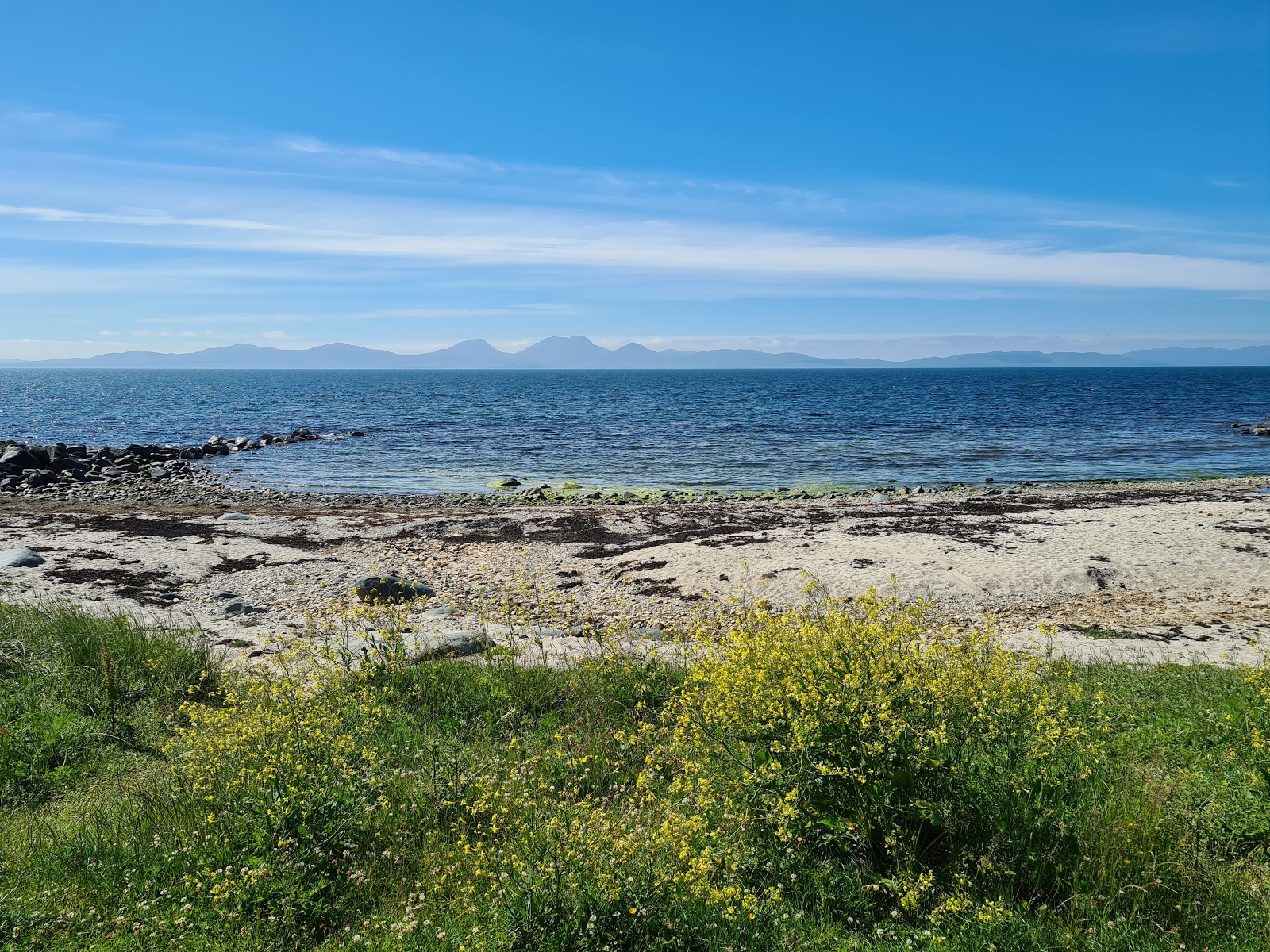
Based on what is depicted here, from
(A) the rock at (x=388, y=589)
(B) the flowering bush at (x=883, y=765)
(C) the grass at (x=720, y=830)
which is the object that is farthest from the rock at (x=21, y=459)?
(B) the flowering bush at (x=883, y=765)

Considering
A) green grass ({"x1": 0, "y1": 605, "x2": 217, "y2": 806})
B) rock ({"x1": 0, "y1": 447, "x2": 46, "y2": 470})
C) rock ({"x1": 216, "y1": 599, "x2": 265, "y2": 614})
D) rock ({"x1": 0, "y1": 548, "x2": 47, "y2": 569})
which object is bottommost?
rock ({"x1": 216, "y1": 599, "x2": 265, "y2": 614})

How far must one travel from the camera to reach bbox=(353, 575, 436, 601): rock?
1485 cm

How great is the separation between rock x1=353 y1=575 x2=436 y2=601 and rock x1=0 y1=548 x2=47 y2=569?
7.48 meters

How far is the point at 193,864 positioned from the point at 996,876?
5107 mm

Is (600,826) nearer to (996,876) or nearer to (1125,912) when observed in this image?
(996,876)

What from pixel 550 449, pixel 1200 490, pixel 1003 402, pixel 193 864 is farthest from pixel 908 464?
pixel 1003 402

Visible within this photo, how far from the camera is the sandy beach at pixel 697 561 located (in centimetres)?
1302

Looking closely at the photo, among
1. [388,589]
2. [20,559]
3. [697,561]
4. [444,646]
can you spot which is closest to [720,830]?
[444,646]

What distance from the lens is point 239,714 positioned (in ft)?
20.7

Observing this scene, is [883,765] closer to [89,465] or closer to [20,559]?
[20,559]

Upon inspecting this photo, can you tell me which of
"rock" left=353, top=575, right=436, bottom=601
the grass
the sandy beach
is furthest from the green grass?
"rock" left=353, top=575, right=436, bottom=601

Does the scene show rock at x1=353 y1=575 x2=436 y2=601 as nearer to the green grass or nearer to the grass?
the green grass

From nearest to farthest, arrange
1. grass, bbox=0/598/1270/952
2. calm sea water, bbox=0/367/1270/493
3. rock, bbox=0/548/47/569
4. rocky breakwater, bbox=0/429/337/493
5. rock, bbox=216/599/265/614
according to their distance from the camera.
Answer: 1. grass, bbox=0/598/1270/952
2. rock, bbox=216/599/265/614
3. rock, bbox=0/548/47/569
4. rocky breakwater, bbox=0/429/337/493
5. calm sea water, bbox=0/367/1270/493

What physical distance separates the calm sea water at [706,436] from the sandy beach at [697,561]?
30.7ft
